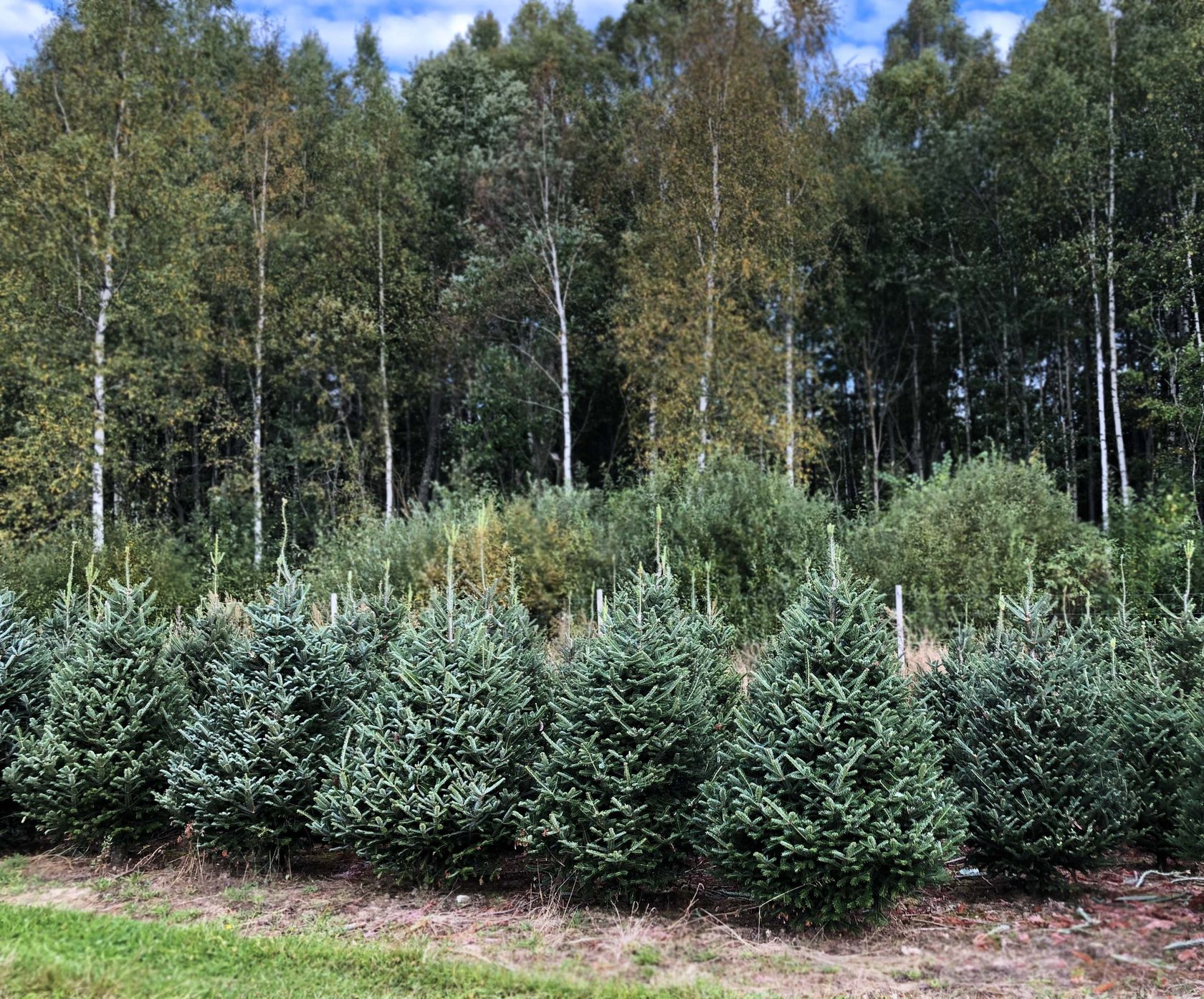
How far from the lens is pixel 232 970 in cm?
399

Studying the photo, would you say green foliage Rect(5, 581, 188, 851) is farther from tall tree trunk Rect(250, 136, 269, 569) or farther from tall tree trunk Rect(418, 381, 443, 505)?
tall tree trunk Rect(418, 381, 443, 505)

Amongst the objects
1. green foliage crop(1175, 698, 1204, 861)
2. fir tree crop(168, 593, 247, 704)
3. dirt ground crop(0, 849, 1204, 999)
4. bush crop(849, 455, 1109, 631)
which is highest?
bush crop(849, 455, 1109, 631)

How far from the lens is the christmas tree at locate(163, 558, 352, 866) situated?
17.8 feet

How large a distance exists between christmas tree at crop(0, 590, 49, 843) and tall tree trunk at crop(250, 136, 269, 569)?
12.4 m

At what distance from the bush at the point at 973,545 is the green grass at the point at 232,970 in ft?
28.9

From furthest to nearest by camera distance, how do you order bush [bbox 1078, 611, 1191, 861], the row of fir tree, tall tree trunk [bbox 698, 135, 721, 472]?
1. tall tree trunk [bbox 698, 135, 721, 472]
2. bush [bbox 1078, 611, 1191, 861]
3. the row of fir tree

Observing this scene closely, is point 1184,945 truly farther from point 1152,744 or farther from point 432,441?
point 432,441

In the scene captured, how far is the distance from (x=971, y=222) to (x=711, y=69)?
1019cm

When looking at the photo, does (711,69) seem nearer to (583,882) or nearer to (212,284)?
(212,284)

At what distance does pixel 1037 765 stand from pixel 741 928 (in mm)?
1988

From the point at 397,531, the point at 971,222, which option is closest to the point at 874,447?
the point at 971,222

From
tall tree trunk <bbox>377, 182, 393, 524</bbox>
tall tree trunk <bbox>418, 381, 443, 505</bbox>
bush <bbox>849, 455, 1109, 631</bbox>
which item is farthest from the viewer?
tall tree trunk <bbox>418, 381, 443, 505</bbox>

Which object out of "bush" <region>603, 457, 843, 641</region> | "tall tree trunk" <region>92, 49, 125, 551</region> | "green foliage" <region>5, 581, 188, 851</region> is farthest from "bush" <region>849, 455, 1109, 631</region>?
"tall tree trunk" <region>92, 49, 125, 551</region>

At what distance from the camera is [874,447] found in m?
27.4
